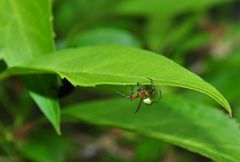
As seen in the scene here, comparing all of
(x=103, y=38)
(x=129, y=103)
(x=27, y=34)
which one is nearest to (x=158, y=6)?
(x=103, y=38)

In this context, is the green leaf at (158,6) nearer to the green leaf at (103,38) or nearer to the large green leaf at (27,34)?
the green leaf at (103,38)

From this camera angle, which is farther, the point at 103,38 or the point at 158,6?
the point at 158,6

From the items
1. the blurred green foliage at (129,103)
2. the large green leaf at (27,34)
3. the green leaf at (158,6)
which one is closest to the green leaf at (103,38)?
the blurred green foliage at (129,103)

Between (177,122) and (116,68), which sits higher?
(116,68)

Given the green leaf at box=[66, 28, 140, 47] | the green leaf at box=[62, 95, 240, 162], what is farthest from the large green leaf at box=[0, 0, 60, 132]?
the green leaf at box=[66, 28, 140, 47]

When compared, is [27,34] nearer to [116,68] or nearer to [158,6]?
[116,68]

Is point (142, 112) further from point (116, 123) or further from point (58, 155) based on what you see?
point (58, 155)
